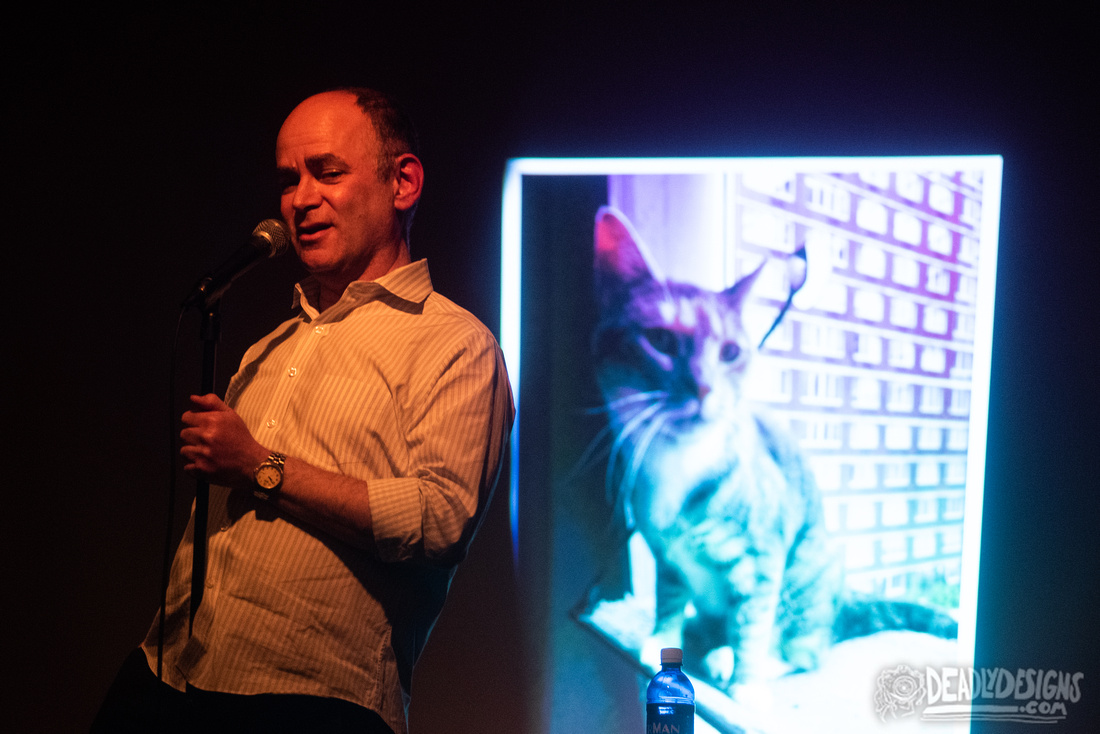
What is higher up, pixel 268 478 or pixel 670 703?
pixel 268 478

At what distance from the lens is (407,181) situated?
4.86 ft

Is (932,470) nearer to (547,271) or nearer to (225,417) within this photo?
(547,271)

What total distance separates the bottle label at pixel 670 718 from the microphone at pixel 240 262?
1793 mm

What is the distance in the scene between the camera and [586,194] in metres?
2.73

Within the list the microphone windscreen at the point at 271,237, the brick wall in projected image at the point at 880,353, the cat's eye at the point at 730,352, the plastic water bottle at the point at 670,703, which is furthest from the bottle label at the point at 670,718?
the microphone windscreen at the point at 271,237

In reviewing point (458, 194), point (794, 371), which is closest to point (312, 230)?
point (458, 194)

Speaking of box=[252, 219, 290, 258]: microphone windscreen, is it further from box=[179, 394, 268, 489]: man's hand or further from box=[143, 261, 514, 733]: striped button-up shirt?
box=[179, 394, 268, 489]: man's hand

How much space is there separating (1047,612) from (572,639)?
4.85ft

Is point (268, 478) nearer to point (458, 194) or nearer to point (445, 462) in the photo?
point (445, 462)

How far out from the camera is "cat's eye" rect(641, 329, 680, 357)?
106 inches

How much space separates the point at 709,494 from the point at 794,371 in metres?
0.48

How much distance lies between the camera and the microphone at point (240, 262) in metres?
1.27

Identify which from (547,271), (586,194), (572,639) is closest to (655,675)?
(572,639)

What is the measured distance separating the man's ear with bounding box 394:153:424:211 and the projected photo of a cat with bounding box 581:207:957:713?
1.29m
